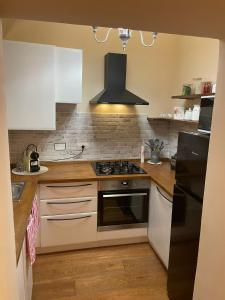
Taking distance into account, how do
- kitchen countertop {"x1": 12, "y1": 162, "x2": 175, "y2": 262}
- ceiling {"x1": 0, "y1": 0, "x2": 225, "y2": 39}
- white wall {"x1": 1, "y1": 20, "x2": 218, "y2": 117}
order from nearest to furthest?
ceiling {"x1": 0, "y1": 0, "x2": 225, "y2": 39}, kitchen countertop {"x1": 12, "y1": 162, "x2": 175, "y2": 262}, white wall {"x1": 1, "y1": 20, "x2": 218, "y2": 117}

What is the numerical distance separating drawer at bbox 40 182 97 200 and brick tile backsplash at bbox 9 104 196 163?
1.99ft

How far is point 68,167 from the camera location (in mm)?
2736

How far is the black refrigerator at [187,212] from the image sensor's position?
145 cm

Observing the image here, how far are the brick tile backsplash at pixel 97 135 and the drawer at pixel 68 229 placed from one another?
79cm

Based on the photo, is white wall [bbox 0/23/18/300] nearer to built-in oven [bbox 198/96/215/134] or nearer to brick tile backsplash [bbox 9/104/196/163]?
built-in oven [bbox 198/96/215/134]

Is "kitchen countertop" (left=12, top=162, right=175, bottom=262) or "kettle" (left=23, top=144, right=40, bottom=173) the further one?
"kettle" (left=23, top=144, right=40, bottom=173)

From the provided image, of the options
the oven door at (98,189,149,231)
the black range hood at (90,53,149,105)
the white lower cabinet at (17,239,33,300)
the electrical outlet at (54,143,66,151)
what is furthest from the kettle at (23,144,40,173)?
the white lower cabinet at (17,239,33,300)

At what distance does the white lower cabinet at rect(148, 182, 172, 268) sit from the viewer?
214 centimetres

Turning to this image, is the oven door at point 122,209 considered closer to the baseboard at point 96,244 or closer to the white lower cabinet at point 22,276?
the baseboard at point 96,244

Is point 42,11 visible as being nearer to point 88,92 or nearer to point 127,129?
point 88,92

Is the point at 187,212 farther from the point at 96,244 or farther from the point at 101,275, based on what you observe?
the point at 96,244

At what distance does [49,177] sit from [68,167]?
16.9 inches
